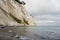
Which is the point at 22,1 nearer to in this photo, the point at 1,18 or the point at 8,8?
the point at 8,8

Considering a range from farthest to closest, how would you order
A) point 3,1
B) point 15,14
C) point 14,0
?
point 14,0 < point 15,14 < point 3,1

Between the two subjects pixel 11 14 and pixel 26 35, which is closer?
pixel 26 35

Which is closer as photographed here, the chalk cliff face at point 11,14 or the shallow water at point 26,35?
the shallow water at point 26,35

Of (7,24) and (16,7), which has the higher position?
(16,7)

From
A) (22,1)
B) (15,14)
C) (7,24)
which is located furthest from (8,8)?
(22,1)

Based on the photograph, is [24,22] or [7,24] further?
[24,22]

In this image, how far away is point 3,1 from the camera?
84688 mm

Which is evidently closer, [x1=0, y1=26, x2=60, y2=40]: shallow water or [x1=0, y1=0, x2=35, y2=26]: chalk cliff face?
[x1=0, y1=26, x2=60, y2=40]: shallow water

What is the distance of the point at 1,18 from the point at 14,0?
2345cm

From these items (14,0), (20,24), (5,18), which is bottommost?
(20,24)

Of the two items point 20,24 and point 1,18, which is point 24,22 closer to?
point 20,24

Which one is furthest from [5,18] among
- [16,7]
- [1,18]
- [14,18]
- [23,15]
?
[23,15]

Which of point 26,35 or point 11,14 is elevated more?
point 26,35

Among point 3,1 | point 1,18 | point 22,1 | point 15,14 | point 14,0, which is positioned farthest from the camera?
point 22,1
